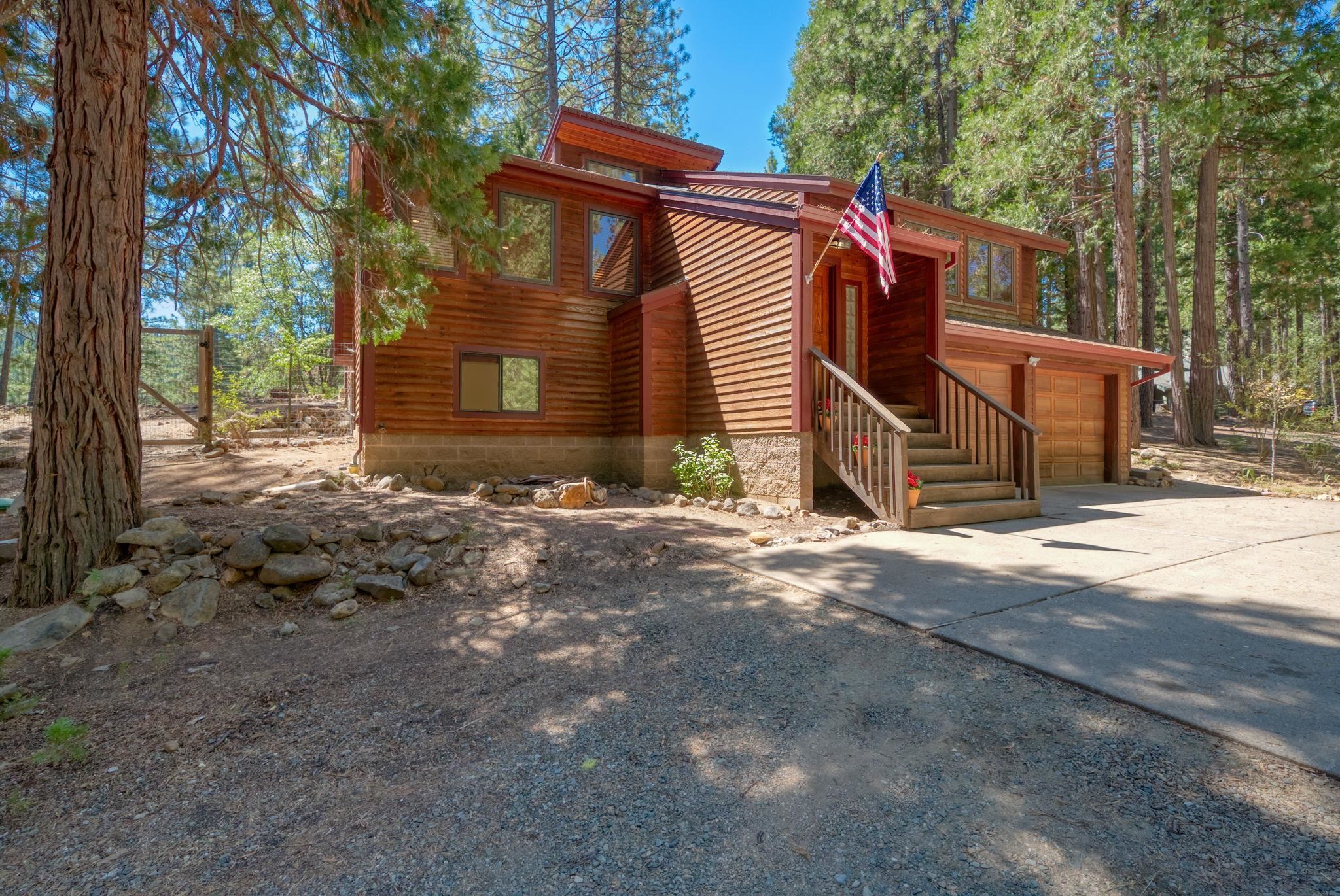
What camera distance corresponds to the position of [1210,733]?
7.05 ft

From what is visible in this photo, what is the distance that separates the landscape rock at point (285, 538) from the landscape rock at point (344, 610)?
776 millimetres

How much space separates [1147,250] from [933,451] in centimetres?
1727

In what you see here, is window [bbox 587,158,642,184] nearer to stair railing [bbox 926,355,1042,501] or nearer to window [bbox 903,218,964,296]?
window [bbox 903,218,964,296]

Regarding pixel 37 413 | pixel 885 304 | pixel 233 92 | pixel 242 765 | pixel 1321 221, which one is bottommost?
pixel 242 765

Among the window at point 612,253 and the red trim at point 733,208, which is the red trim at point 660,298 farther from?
the red trim at point 733,208

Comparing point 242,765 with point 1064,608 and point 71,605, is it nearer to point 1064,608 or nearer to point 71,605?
point 71,605

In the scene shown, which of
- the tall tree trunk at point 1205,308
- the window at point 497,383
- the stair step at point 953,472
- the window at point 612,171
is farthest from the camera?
the tall tree trunk at point 1205,308

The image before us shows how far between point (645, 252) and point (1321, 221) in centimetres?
1897

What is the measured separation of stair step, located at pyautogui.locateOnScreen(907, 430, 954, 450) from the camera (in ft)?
25.1

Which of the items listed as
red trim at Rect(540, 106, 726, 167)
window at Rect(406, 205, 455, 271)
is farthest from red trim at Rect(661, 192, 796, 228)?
window at Rect(406, 205, 455, 271)

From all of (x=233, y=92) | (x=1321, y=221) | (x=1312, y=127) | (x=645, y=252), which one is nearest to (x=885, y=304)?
(x=645, y=252)

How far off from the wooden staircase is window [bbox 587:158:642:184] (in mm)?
7045

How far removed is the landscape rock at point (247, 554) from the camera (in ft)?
14.0

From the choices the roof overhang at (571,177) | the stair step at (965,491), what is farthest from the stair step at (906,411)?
the roof overhang at (571,177)
